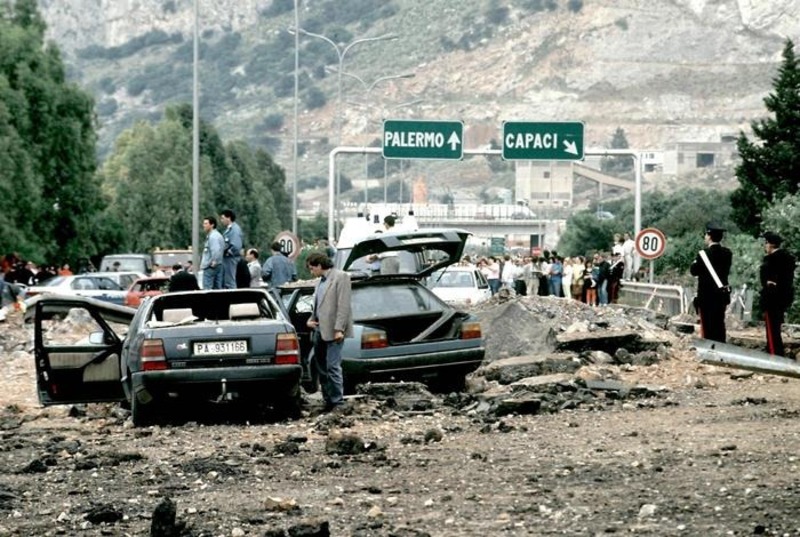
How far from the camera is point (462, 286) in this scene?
44.1m

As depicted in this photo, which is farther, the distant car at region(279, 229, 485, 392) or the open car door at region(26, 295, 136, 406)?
the distant car at region(279, 229, 485, 392)

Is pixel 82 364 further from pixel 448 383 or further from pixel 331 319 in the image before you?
pixel 448 383

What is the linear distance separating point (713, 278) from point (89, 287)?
31193 millimetres

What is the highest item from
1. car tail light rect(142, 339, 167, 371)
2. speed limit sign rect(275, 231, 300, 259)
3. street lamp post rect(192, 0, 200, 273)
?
street lamp post rect(192, 0, 200, 273)

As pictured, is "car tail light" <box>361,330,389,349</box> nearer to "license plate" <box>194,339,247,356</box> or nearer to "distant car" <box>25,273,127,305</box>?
"license plate" <box>194,339,247,356</box>

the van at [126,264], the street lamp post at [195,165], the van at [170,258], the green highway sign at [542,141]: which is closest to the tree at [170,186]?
the van at [170,258]

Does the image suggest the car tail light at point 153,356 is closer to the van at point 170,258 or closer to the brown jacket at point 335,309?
the brown jacket at point 335,309

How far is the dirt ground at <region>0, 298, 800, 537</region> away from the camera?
10227 millimetres

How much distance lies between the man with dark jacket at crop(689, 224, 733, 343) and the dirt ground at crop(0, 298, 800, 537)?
4.67 ft

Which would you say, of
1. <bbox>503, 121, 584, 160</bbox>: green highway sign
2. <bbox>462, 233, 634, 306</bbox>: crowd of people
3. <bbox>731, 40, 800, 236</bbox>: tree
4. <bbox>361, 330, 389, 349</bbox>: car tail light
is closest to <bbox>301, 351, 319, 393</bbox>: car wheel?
<bbox>361, 330, 389, 349</bbox>: car tail light

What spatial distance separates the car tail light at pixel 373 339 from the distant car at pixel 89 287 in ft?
90.0

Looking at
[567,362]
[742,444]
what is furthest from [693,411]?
[567,362]

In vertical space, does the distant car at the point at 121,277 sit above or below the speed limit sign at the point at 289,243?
below

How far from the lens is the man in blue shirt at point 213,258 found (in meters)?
27.1
